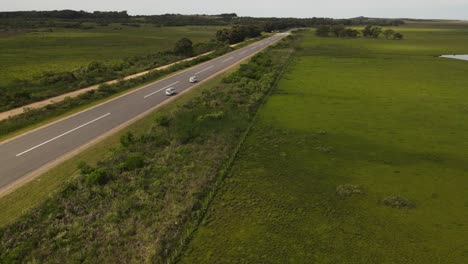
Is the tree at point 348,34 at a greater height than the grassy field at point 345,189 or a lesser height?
greater

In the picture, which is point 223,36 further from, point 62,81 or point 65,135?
point 65,135

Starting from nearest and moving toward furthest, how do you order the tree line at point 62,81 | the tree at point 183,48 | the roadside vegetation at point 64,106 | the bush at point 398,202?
the bush at point 398,202
the roadside vegetation at point 64,106
the tree line at point 62,81
the tree at point 183,48

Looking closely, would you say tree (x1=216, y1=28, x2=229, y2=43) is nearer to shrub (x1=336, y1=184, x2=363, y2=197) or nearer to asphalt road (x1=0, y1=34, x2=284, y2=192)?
asphalt road (x1=0, y1=34, x2=284, y2=192)

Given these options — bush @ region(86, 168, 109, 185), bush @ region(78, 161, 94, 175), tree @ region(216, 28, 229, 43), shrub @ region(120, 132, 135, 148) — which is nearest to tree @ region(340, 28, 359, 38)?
tree @ region(216, 28, 229, 43)

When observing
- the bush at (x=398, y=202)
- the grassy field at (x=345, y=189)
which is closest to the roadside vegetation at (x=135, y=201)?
the grassy field at (x=345, y=189)

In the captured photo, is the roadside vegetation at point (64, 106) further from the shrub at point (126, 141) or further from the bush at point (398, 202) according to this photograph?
the bush at point (398, 202)

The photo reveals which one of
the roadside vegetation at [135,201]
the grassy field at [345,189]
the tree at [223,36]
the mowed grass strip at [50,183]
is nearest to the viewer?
the roadside vegetation at [135,201]

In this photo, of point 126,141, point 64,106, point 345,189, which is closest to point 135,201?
point 126,141
